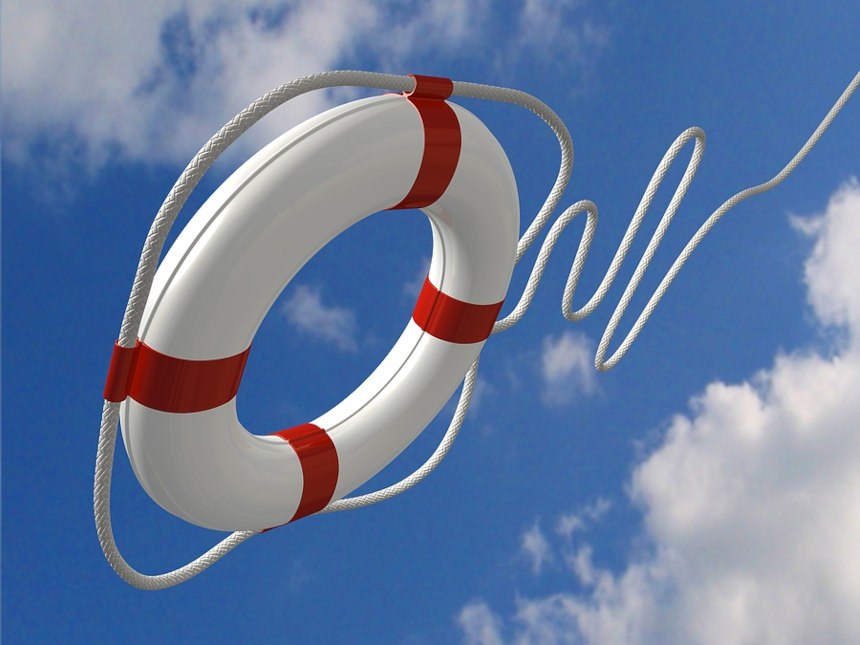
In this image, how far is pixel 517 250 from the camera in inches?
79.2

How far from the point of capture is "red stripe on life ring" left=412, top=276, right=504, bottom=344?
191 cm

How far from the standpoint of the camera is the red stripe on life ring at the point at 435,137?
1.58m

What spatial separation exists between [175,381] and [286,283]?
254 mm

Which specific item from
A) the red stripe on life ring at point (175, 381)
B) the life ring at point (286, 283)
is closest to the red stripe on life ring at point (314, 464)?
the life ring at point (286, 283)

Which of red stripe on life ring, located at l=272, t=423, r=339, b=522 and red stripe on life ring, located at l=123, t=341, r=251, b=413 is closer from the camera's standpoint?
red stripe on life ring, located at l=123, t=341, r=251, b=413

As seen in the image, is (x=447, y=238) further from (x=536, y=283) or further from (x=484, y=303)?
(x=536, y=283)

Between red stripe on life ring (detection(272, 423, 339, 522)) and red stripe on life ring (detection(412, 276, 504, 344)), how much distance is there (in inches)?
13.7

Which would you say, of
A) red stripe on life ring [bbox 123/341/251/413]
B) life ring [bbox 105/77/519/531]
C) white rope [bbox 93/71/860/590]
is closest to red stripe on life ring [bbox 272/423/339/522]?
life ring [bbox 105/77/519/531]

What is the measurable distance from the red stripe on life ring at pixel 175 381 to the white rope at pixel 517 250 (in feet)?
0.18

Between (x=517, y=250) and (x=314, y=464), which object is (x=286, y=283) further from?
(x=517, y=250)

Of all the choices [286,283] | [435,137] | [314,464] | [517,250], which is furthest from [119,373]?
[517,250]

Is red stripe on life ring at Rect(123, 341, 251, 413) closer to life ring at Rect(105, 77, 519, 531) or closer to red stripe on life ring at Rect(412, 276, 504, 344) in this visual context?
life ring at Rect(105, 77, 519, 531)

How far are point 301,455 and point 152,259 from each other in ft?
1.94

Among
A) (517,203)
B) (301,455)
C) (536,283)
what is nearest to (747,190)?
(536,283)
